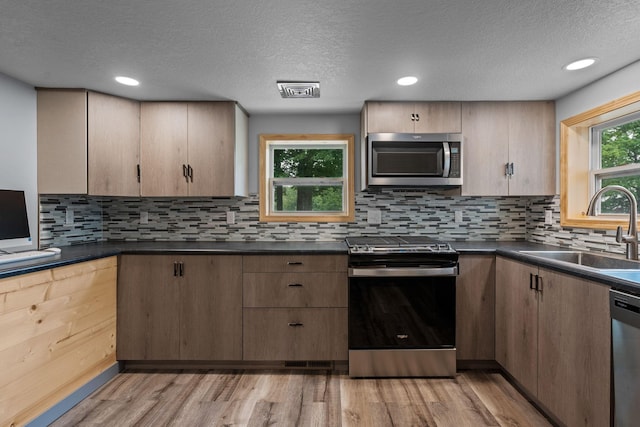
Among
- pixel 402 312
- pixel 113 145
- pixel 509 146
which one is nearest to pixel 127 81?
pixel 113 145

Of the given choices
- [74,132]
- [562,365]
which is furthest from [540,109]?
[74,132]

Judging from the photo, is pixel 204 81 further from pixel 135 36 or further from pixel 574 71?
pixel 574 71

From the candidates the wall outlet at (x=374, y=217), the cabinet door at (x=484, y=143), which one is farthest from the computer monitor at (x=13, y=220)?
the cabinet door at (x=484, y=143)

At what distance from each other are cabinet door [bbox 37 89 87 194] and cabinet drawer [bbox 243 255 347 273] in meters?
1.37

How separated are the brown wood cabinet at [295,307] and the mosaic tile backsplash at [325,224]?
0.66 m

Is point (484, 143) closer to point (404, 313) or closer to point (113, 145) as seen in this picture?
point (404, 313)

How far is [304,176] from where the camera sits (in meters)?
3.22

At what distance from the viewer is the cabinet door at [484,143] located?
2750 millimetres

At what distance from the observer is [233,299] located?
2459 mm

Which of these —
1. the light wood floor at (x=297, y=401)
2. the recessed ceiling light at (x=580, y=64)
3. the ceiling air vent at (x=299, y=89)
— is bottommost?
the light wood floor at (x=297, y=401)

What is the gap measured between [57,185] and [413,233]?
2862 mm

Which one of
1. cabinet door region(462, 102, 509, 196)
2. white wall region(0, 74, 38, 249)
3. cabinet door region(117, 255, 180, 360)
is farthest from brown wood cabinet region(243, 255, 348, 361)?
white wall region(0, 74, 38, 249)

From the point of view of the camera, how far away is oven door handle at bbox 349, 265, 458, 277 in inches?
93.2

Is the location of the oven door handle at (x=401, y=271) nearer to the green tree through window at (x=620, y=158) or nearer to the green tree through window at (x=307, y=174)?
the green tree through window at (x=307, y=174)
